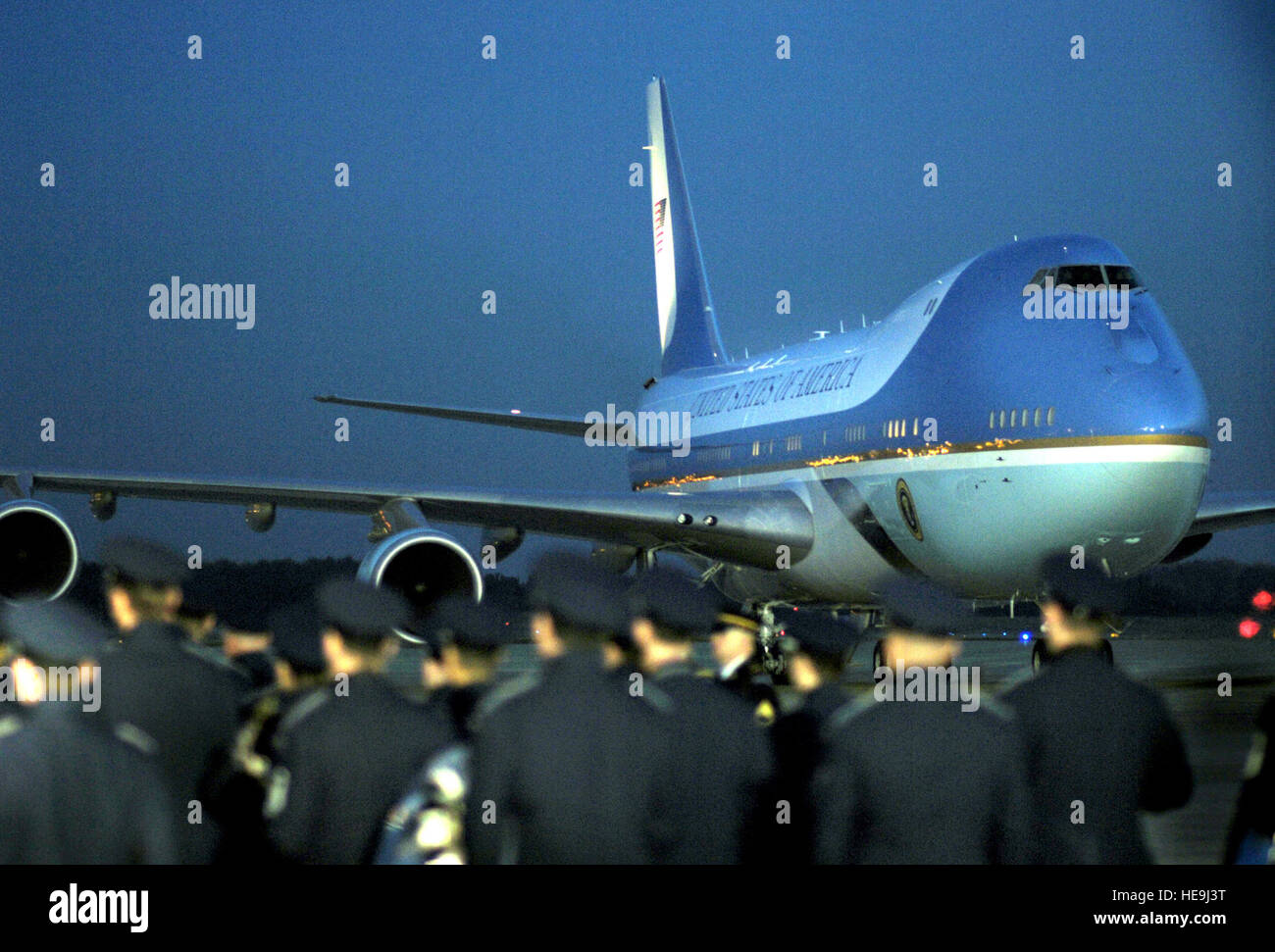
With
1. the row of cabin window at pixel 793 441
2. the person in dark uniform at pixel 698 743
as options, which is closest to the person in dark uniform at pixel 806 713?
the person in dark uniform at pixel 698 743

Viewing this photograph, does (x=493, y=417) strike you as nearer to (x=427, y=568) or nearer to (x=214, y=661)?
(x=427, y=568)

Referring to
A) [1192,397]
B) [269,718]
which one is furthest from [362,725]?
[1192,397]

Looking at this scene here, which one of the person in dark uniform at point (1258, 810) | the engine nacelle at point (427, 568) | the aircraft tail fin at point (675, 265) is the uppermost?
the aircraft tail fin at point (675, 265)

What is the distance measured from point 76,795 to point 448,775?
1.07m

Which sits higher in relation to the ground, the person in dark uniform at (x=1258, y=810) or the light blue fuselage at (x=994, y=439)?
the light blue fuselage at (x=994, y=439)

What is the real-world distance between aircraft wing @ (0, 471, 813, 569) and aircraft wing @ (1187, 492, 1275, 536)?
4.47 m

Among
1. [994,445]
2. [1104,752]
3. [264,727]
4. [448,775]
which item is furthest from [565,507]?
[448,775]

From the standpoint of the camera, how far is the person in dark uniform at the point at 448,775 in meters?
4.26

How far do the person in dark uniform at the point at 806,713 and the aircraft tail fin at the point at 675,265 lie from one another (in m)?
23.7

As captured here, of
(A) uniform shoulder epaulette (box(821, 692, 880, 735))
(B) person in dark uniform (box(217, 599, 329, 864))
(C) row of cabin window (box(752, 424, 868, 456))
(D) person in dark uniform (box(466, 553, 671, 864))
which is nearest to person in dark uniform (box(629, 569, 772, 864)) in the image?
(D) person in dark uniform (box(466, 553, 671, 864))

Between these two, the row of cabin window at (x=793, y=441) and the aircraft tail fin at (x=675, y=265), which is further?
the aircraft tail fin at (x=675, y=265)

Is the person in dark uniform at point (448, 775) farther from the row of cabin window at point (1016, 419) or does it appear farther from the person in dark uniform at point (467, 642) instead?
the row of cabin window at point (1016, 419)

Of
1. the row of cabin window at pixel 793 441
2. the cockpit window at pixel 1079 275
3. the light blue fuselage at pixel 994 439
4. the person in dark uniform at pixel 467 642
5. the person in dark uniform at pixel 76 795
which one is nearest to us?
the person in dark uniform at pixel 76 795
